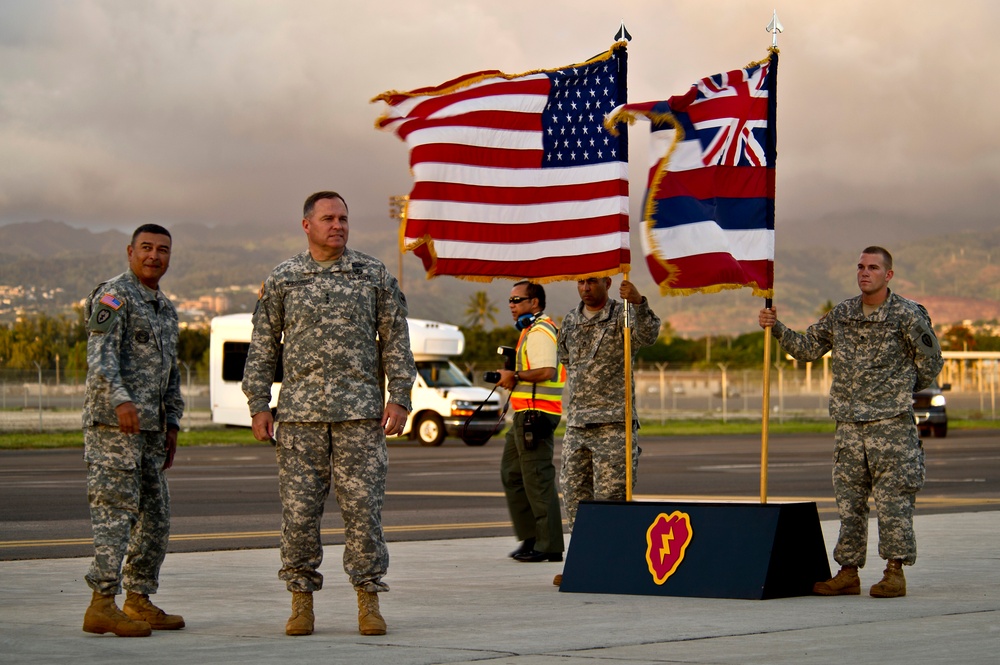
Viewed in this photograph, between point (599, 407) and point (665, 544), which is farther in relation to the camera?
point (599, 407)

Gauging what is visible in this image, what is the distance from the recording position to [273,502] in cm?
1731

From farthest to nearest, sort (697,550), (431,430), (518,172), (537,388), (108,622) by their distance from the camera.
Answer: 1. (431,430)
2. (537,388)
3. (518,172)
4. (697,550)
5. (108,622)

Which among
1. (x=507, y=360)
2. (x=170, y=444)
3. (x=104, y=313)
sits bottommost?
(x=170, y=444)

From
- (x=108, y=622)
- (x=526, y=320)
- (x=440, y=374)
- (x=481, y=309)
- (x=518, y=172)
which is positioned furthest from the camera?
(x=481, y=309)

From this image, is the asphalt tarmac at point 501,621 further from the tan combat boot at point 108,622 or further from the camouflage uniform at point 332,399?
the camouflage uniform at point 332,399

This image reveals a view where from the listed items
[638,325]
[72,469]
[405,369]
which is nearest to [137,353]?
[405,369]

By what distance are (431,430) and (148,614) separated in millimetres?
26161

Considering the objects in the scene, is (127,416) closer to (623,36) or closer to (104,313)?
(104,313)

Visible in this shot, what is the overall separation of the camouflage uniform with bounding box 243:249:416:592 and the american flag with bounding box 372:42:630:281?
193 cm

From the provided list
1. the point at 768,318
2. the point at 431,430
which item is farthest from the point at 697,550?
the point at 431,430

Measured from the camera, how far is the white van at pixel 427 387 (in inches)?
1328

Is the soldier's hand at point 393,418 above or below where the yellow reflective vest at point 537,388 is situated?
below

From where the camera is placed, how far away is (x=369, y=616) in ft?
24.4

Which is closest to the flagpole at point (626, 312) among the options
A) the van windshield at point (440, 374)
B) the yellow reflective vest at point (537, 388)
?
the yellow reflective vest at point (537, 388)
